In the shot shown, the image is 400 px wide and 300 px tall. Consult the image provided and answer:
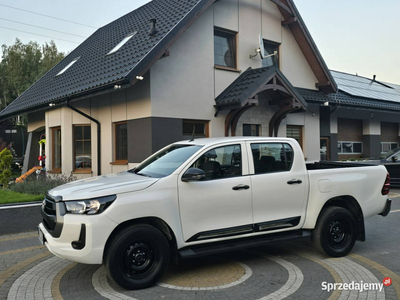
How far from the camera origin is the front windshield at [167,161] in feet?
17.6

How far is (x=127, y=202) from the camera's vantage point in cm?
467

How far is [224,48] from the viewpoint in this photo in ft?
44.9

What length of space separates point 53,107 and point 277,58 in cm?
881

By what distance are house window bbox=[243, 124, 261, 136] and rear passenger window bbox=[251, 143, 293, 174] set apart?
25.5ft

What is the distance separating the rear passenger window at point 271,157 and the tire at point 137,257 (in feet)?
5.86

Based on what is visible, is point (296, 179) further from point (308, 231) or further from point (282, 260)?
point (282, 260)

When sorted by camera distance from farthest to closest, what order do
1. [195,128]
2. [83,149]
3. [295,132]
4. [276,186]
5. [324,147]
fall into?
[324,147] < [295,132] < [83,149] < [195,128] < [276,186]

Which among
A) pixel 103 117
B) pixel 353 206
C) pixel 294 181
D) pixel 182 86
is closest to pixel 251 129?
pixel 182 86

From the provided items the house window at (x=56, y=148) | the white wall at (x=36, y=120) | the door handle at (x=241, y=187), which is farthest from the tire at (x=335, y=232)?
the white wall at (x=36, y=120)

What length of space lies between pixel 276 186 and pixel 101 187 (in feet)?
8.11

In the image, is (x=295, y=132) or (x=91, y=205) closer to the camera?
(x=91, y=205)

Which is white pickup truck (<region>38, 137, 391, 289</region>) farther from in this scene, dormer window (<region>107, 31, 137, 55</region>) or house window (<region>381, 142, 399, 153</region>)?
house window (<region>381, 142, 399, 153</region>)

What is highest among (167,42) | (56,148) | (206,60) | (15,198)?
(167,42)

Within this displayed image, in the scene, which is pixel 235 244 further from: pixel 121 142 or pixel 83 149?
pixel 83 149
